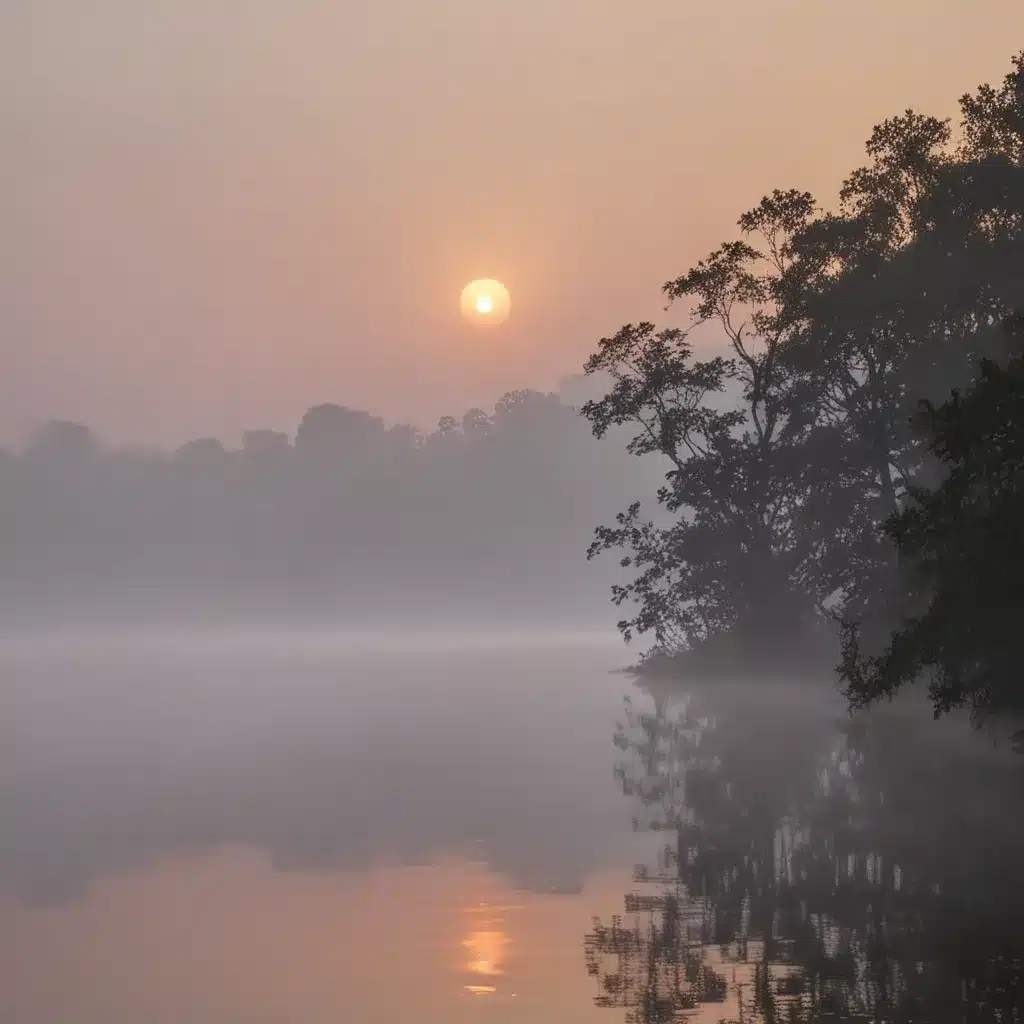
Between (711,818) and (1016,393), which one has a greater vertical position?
(1016,393)

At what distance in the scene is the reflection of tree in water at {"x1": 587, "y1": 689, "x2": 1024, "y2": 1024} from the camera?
15719 millimetres

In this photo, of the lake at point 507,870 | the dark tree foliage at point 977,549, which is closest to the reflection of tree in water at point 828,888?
the lake at point 507,870

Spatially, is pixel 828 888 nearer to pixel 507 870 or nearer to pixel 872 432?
pixel 507 870

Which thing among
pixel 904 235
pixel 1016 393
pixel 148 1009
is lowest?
pixel 148 1009

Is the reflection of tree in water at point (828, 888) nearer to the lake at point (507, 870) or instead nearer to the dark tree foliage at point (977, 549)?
the lake at point (507, 870)

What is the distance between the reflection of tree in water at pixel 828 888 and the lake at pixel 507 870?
66mm

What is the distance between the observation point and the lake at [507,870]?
52.7 ft

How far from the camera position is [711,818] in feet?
95.5

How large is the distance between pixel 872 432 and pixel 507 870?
3153cm

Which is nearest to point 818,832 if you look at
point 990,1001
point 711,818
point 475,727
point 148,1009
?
point 711,818

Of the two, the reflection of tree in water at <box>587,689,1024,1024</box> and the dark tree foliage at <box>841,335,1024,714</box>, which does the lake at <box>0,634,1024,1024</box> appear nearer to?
the reflection of tree in water at <box>587,689,1024,1024</box>

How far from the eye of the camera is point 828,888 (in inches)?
850

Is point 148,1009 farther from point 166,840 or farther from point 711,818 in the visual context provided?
point 711,818

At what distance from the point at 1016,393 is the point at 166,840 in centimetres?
1561
